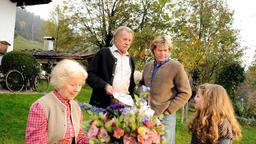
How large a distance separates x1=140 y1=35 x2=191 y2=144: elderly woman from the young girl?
1.03 feet

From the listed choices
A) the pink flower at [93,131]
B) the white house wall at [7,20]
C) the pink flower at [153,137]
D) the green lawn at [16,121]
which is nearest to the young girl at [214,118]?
A: the pink flower at [153,137]

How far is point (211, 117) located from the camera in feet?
11.8

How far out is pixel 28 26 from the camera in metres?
56.9

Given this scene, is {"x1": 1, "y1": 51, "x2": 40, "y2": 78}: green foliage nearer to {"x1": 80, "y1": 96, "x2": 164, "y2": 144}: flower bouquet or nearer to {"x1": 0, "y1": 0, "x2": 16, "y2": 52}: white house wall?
{"x1": 0, "y1": 0, "x2": 16, "y2": 52}: white house wall

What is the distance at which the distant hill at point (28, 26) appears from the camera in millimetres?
54772

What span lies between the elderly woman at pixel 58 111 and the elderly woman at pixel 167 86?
1.29 metres

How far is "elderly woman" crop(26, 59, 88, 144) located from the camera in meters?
2.67

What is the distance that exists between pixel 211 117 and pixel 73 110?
126cm

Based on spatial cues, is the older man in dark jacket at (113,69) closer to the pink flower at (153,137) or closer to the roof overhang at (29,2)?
the pink flower at (153,137)

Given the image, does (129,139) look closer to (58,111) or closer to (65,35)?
(58,111)

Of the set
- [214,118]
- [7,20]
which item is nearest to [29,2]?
[7,20]

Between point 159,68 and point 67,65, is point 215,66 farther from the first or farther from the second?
point 67,65

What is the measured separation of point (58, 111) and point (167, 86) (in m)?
1.49

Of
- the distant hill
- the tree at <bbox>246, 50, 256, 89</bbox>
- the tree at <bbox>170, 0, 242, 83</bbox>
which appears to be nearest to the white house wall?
the tree at <bbox>170, 0, 242, 83</bbox>
